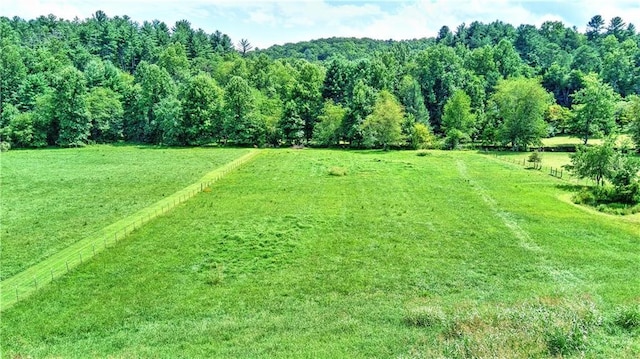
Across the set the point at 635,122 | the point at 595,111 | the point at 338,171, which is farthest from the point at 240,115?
the point at 635,122

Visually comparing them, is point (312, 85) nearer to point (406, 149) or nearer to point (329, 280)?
point (406, 149)

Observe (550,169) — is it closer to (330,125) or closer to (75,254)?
(330,125)

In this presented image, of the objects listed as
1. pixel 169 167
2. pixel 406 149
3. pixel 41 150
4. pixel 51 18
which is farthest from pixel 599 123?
pixel 51 18

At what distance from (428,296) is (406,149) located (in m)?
57.1

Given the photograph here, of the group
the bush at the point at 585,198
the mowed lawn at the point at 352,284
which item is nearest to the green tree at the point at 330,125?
the mowed lawn at the point at 352,284

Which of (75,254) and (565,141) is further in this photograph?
(565,141)

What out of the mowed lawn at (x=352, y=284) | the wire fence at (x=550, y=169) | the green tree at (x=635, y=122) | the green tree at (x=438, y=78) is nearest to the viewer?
the mowed lawn at (x=352, y=284)

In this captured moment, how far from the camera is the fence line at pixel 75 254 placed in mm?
21312

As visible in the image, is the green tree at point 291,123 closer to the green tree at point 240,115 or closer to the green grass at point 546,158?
the green tree at point 240,115

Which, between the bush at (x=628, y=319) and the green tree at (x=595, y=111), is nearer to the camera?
the bush at (x=628, y=319)

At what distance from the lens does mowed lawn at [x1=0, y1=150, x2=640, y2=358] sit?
50.6 feet

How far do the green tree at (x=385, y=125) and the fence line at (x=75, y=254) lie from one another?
40.8 meters

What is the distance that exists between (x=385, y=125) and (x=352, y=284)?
5457cm

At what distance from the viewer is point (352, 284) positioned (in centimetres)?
2150
